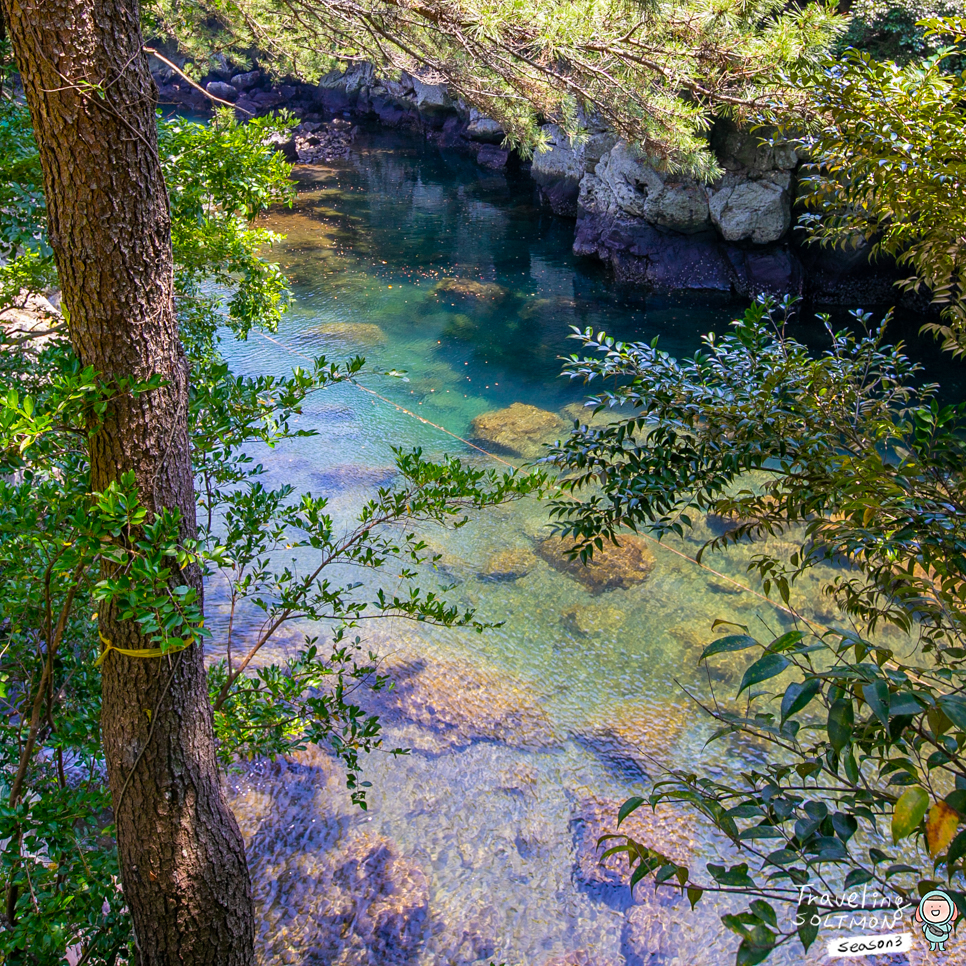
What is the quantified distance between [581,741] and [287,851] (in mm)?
1602

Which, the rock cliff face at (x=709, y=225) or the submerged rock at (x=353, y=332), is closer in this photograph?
the submerged rock at (x=353, y=332)

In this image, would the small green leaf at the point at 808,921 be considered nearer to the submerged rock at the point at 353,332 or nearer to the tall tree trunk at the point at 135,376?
the tall tree trunk at the point at 135,376

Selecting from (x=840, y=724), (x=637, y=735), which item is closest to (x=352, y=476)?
(x=637, y=735)

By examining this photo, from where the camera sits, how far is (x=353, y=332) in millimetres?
9133

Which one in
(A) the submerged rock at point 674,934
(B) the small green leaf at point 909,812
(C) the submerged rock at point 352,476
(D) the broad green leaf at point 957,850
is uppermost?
(B) the small green leaf at point 909,812

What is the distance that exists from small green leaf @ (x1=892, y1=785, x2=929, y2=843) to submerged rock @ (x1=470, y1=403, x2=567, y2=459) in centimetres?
581

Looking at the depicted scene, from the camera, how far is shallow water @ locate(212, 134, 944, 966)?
3.01 m

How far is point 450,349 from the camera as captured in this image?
8.97 metres

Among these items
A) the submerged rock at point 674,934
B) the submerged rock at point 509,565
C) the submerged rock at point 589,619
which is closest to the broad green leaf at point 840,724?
the submerged rock at point 674,934

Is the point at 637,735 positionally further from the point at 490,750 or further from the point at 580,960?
the point at 580,960

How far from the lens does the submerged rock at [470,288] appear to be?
10758 mm

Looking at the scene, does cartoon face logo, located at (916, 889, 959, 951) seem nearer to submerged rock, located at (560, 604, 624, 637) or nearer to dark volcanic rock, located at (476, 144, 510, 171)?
submerged rock, located at (560, 604, 624, 637)

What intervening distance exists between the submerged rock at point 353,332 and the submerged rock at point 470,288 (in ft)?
6.05

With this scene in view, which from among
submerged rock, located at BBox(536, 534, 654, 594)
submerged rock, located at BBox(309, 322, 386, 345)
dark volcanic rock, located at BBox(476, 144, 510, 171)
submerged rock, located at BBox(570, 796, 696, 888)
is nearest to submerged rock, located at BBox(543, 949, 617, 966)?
submerged rock, located at BBox(570, 796, 696, 888)
